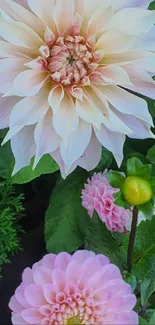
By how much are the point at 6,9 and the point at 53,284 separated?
220 millimetres

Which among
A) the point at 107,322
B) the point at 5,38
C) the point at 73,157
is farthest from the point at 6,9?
the point at 107,322

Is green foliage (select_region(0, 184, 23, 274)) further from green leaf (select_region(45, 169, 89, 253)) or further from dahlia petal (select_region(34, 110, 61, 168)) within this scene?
dahlia petal (select_region(34, 110, 61, 168))

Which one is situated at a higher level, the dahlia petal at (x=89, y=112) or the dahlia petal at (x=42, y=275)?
the dahlia petal at (x=89, y=112)

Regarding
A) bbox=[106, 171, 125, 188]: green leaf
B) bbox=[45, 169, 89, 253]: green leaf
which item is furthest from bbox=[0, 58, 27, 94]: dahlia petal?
bbox=[45, 169, 89, 253]: green leaf

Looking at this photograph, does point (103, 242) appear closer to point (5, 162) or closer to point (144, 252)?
point (144, 252)

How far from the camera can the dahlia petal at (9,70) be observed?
0.53m

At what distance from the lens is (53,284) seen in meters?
0.49

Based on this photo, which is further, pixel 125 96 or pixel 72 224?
pixel 72 224

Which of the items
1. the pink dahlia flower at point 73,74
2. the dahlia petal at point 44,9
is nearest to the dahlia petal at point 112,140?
the pink dahlia flower at point 73,74

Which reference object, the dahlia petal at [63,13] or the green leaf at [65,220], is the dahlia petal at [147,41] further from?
the green leaf at [65,220]

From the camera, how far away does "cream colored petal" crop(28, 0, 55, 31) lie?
519 millimetres

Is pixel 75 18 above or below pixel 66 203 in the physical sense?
above

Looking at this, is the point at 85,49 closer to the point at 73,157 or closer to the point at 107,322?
the point at 73,157

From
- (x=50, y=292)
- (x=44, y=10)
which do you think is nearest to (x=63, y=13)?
(x=44, y=10)
